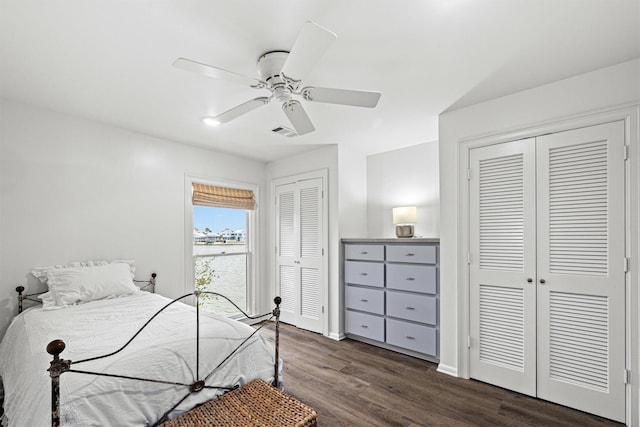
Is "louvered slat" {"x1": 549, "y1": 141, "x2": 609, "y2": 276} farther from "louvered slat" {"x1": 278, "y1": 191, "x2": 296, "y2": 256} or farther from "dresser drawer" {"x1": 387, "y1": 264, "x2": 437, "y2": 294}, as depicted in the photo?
"louvered slat" {"x1": 278, "y1": 191, "x2": 296, "y2": 256}

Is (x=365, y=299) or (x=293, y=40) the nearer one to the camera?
(x=293, y=40)

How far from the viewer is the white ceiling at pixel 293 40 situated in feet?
5.22

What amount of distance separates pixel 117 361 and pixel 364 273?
2.66m

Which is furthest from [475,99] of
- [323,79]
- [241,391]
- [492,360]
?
[241,391]

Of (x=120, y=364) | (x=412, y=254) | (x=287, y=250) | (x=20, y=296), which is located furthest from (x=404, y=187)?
(x=20, y=296)

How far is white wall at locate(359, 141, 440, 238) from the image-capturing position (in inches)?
150

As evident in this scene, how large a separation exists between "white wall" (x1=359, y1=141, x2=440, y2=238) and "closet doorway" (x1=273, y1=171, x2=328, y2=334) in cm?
78

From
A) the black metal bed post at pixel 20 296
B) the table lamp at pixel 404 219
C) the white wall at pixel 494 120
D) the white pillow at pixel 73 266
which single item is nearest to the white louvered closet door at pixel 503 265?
the white wall at pixel 494 120

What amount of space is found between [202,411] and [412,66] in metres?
2.46

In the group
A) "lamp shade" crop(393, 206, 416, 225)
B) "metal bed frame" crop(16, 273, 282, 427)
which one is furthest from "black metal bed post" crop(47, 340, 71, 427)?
"lamp shade" crop(393, 206, 416, 225)

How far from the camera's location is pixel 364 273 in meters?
3.71

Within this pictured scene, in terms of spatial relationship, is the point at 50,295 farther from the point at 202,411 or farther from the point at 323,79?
the point at 323,79

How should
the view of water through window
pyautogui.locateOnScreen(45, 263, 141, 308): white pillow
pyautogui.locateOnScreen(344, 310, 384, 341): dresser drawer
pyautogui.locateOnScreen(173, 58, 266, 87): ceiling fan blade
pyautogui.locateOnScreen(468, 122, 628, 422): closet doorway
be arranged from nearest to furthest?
pyautogui.locateOnScreen(173, 58, 266, 87): ceiling fan blade, pyautogui.locateOnScreen(468, 122, 628, 422): closet doorway, pyautogui.locateOnScreen(45, 263, 141, 308): white pillow, pyautogui.locateOnScreen(344, 310, 384, 341): dresser drawer, the view of water through window

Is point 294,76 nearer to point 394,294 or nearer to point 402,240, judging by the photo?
point 402,240
